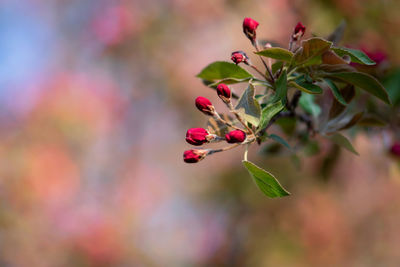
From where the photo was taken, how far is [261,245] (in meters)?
2.34

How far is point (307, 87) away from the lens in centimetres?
47

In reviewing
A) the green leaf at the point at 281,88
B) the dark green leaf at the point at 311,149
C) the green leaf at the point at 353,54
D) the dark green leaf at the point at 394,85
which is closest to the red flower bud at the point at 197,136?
the green leaf at the point at 281,88

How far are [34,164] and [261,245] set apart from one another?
214cm

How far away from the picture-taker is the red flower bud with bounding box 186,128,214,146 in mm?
450

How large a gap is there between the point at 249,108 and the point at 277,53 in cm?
8

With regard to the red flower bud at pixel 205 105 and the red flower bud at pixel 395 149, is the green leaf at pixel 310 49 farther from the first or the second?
the red flower bud at pixel 395 149

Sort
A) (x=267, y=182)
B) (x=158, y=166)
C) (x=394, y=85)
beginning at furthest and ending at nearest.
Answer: (x=158, y=166)
(x=394, y=85)
(x=267, y=182)

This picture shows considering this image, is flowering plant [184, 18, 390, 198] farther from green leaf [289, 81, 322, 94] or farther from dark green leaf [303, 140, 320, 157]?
dark green leaf [303, 140, 320, 157]

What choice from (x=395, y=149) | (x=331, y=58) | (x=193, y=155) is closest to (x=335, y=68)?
(x=331, y=58)

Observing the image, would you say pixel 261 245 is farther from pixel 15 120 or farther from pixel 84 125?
pixel 15 120

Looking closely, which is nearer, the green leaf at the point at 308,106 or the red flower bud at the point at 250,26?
the red flower bud at the point at 250,26

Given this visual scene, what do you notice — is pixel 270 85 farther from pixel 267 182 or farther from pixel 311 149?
pixel 311 149

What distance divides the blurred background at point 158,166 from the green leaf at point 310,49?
0.93 metres

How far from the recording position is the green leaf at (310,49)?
454 millimetres
